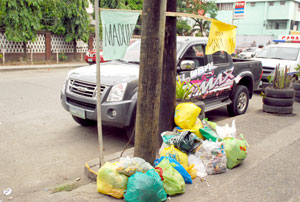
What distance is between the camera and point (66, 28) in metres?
22.4

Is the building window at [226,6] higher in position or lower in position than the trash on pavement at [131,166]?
higher

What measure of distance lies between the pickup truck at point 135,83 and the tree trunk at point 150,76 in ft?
4.21

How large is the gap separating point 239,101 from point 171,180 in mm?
4836

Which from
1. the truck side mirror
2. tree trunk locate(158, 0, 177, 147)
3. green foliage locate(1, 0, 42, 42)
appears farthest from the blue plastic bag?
green foliage locate(1, 0, 42, 42)

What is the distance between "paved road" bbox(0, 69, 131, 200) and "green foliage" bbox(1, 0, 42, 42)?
11.6 m

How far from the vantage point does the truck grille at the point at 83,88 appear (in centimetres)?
534

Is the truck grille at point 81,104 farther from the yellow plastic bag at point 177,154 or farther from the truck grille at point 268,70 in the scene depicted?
the truck grille at point 268,70

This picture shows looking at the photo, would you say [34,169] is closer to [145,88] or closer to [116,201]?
[116,201]

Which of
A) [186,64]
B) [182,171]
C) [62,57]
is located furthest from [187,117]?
[62,57]

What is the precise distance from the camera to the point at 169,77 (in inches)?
182

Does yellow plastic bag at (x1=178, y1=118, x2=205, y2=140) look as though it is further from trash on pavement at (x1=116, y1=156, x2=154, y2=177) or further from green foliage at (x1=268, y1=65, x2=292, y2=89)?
green foliage at (x1=268, y1=65, x2=292, y2=89)

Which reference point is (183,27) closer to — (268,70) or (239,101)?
(268,70)

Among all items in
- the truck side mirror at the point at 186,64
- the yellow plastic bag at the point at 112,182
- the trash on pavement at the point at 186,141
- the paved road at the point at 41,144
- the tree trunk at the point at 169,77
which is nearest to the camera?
the yellow plastic bag at the point at 112,182

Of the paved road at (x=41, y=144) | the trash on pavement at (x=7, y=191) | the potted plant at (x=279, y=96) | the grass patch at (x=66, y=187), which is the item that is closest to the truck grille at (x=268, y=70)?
the potted plant at (x=279, y=96)
